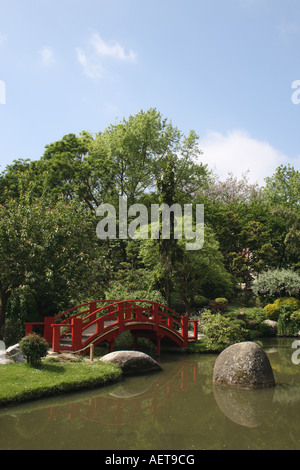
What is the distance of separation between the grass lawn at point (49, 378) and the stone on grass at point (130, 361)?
1.83 feet

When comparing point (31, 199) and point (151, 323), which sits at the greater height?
point (31, 199)

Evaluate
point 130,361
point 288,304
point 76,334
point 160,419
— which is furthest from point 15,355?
point 288,304

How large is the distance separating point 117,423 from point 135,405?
1.61 m

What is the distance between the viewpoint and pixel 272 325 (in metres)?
24.4

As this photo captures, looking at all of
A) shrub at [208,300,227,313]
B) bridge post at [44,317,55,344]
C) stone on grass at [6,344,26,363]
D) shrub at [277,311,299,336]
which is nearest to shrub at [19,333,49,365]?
stone on grass at [6,344,26,363]

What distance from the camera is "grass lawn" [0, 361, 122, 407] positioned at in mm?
9961

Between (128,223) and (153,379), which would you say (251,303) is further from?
(153,379)

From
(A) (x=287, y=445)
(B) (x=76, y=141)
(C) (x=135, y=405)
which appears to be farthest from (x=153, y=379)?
(B) (x=76, y=141)

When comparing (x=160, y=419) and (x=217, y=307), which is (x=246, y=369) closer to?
(x=160, y=419)

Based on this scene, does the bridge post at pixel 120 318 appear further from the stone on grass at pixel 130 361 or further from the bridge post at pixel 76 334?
the bridge post at pixel 76 334

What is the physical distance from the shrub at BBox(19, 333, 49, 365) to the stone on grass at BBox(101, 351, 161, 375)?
2454 millimetres

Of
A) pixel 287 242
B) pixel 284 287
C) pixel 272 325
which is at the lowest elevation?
pixel 272 325

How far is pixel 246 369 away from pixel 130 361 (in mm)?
3896

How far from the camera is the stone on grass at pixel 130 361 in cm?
1351
